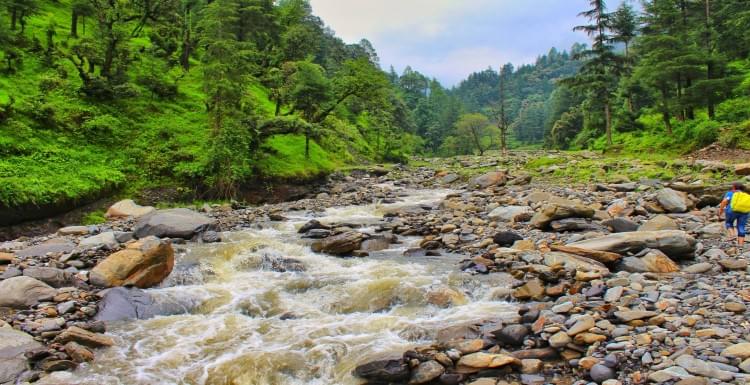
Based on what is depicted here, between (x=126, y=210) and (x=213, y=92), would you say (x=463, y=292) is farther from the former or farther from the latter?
(x=213, y=92)

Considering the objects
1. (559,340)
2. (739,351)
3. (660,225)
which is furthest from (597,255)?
(739,351)

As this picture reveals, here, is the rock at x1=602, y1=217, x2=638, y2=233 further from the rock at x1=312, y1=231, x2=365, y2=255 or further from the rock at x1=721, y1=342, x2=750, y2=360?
the rock at x1=721, y1=342, x2=750, y2=360

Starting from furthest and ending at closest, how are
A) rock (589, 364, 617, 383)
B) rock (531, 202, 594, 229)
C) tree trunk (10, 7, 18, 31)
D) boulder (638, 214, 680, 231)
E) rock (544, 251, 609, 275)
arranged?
tree trunk (10, 7, 18, 31) → rock (531, 202, 594, 229) → boulder (638, 214, 680, 231) → rock (544, 251, 609, 275) → rock (589, 364, 617, 383)

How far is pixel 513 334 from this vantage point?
24.6ft

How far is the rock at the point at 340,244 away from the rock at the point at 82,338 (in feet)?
23.2

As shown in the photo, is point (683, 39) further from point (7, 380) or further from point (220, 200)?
point (7, 380)

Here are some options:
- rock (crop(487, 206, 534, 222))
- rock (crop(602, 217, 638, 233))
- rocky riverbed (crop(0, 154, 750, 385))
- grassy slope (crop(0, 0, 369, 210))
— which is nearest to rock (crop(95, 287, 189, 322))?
rocky riverbed (crop(0, 154, 750, 385))

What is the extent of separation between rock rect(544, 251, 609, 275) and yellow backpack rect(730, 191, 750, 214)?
395 cm

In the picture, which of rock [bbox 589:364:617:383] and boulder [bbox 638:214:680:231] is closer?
rock [bbox 589:364:617:383]

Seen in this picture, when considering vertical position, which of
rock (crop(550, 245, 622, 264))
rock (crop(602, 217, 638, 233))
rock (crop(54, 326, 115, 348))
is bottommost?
rock (crop(54, 326, 115, 348))

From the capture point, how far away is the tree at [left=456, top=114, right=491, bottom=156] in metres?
75.1

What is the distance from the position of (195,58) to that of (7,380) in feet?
135

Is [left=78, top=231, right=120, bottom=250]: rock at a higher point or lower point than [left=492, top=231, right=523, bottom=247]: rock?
higher

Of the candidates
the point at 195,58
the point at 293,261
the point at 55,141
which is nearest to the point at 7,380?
the point at 293,261
